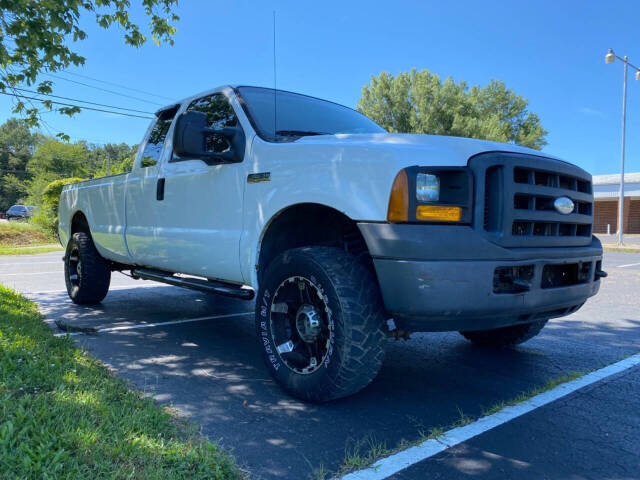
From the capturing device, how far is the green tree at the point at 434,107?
107ft

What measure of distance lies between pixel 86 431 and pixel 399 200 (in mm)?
Answer: 1815

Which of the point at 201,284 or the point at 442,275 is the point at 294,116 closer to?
the point at 201,284

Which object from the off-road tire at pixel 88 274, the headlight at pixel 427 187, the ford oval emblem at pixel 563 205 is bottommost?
the off-road tire at pixel 88 274

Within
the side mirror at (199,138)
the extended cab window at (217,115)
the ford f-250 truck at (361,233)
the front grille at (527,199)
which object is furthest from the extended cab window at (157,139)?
the front grille at (527,199)

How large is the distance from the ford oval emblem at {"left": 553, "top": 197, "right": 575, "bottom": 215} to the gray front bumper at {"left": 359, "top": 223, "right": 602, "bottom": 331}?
16.1 inches

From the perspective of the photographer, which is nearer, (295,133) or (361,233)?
(361,233)

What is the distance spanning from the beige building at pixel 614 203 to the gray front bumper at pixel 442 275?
38.8 m

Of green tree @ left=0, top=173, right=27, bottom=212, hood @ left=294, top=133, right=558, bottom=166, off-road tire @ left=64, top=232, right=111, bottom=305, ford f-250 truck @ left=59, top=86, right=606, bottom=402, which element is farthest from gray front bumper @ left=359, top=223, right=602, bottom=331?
green tree @ left=0, top=173, right=27, bottom=212

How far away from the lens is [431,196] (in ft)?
8.16

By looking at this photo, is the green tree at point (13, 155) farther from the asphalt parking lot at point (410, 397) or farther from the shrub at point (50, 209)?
the asphalt parking lot at point (410, 397)

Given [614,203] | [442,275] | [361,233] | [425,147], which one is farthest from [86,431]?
[614,203]

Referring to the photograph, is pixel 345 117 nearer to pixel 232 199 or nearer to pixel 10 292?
pixel 232 199

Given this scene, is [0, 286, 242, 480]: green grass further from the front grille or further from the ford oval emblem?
the ford oval emblem

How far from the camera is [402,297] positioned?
2.44 metres
